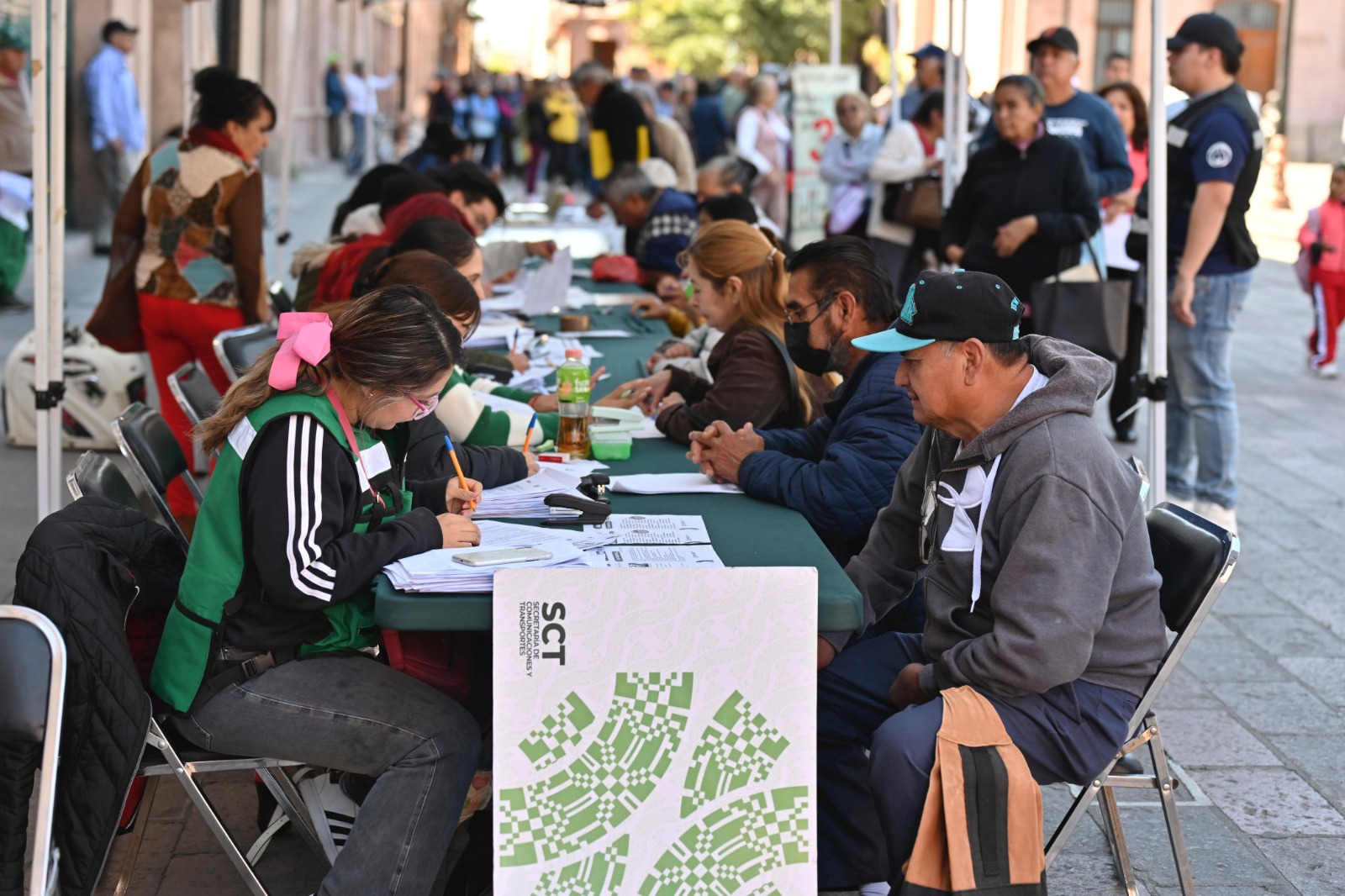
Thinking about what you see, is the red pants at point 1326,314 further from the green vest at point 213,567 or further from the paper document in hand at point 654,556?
the green vest at point 213,567

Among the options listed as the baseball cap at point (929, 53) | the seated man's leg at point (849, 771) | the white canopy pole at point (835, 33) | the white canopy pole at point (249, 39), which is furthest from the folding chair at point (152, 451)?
the white canopy pole at point (249, 39)

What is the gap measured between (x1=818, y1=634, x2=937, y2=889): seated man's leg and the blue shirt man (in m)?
9.21

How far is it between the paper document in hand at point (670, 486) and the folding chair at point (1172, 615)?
0.91m

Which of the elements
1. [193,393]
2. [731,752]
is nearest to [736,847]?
[731,752]

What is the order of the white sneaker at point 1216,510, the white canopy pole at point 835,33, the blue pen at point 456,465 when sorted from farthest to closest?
the white canopy pole at point 835,33 → the white sneaker at point 1216,510 → the blue pen at point 456,465

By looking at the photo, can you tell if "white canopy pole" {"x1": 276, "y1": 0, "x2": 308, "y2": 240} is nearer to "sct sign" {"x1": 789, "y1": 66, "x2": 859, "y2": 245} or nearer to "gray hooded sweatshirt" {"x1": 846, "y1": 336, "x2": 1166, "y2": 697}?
"sct sign" {"x1": 789, "y1": 66, "x2": 859, "y2": 245}

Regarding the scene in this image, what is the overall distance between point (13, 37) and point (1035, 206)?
7842mm

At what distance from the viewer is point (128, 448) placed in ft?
10.3

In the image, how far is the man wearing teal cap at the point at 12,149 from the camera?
30.8 ft

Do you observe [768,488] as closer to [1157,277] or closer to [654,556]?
[654,556]

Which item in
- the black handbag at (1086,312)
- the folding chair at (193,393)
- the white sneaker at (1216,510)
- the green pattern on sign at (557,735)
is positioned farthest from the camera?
the black handbag at (1086,312)

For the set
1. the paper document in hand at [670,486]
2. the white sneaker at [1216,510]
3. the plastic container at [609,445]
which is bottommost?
the white sneaker at [1216,510]

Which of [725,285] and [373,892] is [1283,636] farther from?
[373,892]

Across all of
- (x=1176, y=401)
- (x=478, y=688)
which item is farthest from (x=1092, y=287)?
(x=478, y=688)
